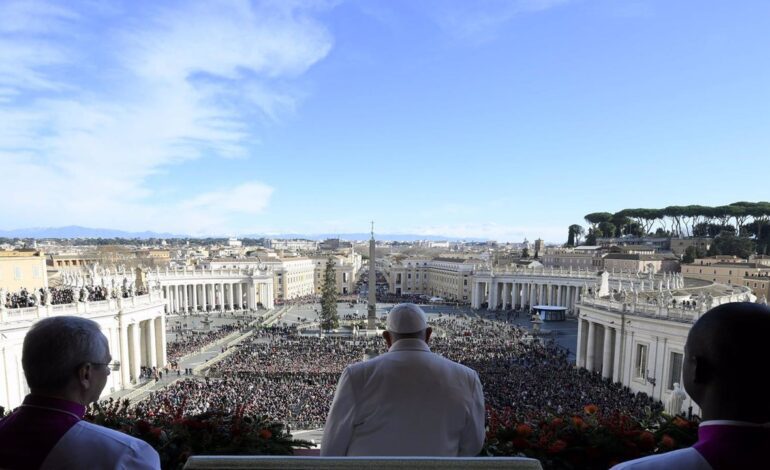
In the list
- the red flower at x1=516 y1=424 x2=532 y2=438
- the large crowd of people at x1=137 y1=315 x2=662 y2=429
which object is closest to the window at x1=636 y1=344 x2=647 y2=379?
the large crowd of people at x1=137 y1=315 x2=662 y2=429

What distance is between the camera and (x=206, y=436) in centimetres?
428

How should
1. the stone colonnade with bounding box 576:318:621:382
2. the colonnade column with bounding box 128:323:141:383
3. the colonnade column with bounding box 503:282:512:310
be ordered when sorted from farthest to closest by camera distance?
the colonnade column with bounding box 503:282:512:310, the stone colonnade with bounding box 576:318:621:382, the colonnade column with bounding box 128:323:141:383

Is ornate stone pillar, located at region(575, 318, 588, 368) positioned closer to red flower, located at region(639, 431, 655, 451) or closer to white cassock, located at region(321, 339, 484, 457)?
red flower, located at region(639, 431, 655, 451)

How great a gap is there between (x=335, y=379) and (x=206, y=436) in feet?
70.7

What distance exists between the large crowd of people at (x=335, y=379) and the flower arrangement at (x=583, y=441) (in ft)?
28.0

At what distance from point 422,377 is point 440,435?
37 centimetres

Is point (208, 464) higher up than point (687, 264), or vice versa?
point (208, 464)

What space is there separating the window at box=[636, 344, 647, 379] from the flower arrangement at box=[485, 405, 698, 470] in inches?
970

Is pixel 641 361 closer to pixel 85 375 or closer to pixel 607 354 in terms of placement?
pixel 607 354

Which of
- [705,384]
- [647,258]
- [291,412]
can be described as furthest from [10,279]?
[647,258]

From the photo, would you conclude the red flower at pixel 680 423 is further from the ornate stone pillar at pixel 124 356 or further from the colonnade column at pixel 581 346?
the colonnade column at pixel 581 346

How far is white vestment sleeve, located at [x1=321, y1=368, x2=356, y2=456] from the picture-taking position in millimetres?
2875

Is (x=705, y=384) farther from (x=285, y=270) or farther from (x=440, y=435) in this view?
(x=285, y=270)

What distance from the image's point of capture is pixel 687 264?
61.5 meters
